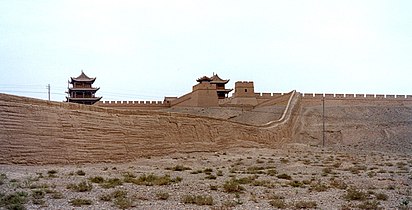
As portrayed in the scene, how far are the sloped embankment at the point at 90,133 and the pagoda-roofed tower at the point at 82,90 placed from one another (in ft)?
110

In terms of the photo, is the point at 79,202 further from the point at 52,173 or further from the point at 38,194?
the point at 52,173

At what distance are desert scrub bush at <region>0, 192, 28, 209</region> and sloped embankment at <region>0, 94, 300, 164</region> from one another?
567 cm

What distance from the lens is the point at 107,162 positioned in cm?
1978

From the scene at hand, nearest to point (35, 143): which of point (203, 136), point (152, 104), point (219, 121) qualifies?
point (203, 136)

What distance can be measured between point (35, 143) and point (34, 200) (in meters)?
6.79

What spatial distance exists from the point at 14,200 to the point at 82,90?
2035 inches

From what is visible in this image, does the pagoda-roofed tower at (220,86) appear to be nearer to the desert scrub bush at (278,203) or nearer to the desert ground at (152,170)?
the desert ground at (152,170)

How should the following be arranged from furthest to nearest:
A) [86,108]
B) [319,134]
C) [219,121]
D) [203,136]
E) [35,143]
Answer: [319,134], [219,121], [203,136], [86,108], [35,143]

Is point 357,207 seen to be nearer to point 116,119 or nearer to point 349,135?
point 116,119

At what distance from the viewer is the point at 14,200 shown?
32.1 ft

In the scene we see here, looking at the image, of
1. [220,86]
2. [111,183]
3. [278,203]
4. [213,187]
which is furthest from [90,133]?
[220,86]

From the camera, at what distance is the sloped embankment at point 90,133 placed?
1608cm

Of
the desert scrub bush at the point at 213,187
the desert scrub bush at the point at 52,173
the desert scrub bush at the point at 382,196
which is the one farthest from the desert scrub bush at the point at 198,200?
the desert scrub bush at the point at 52,173

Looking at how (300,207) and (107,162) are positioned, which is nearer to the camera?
(300,207)
